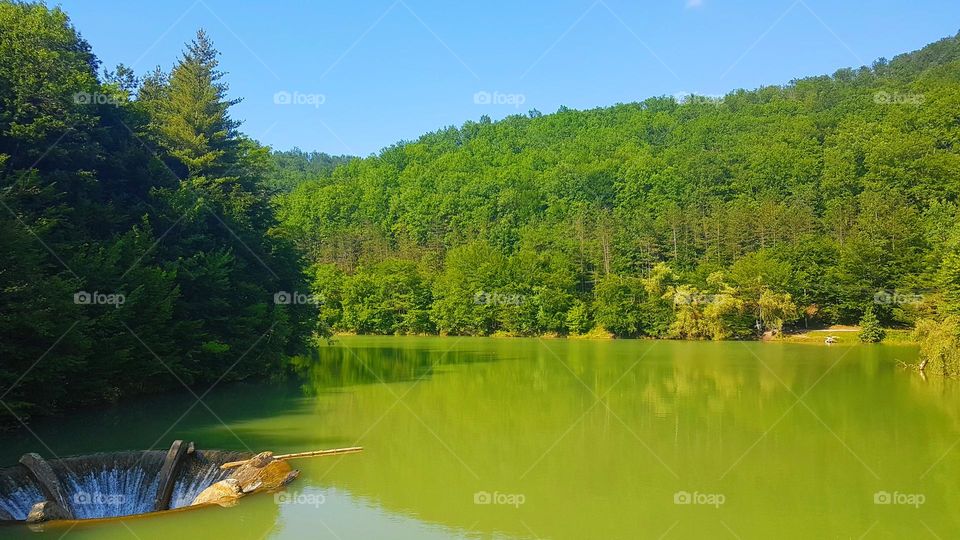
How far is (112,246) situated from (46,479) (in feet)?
30.6

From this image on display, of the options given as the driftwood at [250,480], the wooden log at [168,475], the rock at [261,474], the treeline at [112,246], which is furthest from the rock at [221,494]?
the treeline at [112,246]

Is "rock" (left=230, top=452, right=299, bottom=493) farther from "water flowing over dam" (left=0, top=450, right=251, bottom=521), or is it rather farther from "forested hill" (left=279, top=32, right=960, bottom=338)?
"forested hill" (left=279, top=32, right=960, bottom=338)

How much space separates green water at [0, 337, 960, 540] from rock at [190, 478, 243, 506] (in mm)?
191

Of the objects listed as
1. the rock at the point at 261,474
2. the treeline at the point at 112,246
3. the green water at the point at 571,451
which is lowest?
the green water at the point at 571,451

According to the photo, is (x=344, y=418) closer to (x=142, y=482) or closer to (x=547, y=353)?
(x=142, y=482)

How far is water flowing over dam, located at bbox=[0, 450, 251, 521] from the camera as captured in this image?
10938 millimetres

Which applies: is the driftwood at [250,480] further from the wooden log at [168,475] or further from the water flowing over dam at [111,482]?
the wooden log at [168,475]

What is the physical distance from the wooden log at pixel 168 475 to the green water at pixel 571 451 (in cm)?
89

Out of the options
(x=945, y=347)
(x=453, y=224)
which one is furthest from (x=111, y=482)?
(x=453, y=224)

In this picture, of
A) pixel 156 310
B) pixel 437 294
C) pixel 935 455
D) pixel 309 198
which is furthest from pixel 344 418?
pixel 309 198

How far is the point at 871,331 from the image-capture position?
44.6 metres

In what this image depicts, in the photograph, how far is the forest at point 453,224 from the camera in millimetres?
18938

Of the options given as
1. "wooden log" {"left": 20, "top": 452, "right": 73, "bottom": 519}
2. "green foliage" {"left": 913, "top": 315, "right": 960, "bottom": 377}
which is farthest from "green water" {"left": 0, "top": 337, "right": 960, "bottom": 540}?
"green foliage" {"left": 913, "top": 315, "right": 960, "bottom": 377}

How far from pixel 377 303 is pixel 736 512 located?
52.8m
